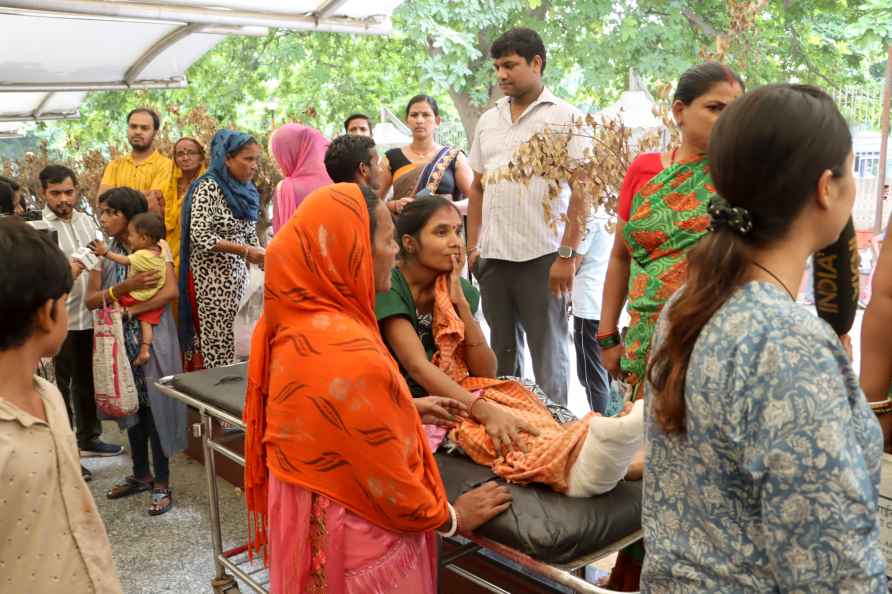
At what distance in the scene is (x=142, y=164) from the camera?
5.05m

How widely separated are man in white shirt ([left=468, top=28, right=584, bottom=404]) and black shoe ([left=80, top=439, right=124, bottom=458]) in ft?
7.72

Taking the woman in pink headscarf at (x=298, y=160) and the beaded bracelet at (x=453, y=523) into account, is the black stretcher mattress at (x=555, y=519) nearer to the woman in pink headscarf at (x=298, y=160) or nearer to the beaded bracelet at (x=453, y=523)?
the beaded bracelet at (x=453, y=523)

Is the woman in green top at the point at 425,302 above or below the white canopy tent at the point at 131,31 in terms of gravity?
below

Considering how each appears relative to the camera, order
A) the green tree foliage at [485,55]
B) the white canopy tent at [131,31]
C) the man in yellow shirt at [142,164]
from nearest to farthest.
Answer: the white canopy tent at [131,31], the man in yellow shirt at [142,164], the green tree foliage at [485,55]

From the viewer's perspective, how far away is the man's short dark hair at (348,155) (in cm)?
Answer: 368

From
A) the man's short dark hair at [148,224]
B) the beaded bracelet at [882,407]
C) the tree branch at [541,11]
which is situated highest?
the tree branch at [541,11]

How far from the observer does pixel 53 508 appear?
5.13 feet

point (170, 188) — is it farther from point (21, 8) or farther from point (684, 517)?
point (684, 517)

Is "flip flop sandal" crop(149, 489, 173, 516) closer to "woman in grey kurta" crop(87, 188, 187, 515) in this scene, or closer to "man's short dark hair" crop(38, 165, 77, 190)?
"woman in grey kurta" crop(87, 188, 187, 515)

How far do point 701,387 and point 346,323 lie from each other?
3.02ft

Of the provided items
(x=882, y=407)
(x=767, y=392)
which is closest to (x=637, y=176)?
(x=882, y=407)

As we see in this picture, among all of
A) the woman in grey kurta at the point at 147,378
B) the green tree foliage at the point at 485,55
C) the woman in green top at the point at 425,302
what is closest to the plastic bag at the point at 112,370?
the woman in grey kurta at the point at 147,378

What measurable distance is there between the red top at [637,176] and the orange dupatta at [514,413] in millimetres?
607

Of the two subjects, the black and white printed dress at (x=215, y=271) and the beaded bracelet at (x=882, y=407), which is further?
the black and white printed dress at (x=215, y=271)
